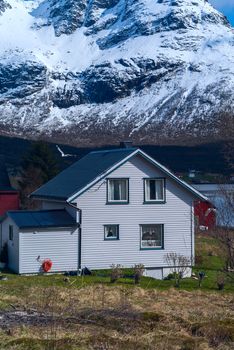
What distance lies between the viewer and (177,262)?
1292 inches

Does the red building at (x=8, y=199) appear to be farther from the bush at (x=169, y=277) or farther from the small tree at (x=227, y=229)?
the small tree at (x=227, y=229)

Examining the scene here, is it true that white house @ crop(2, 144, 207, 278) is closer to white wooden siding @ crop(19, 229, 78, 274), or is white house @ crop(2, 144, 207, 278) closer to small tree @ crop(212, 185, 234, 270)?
white wooden siding @ crop(19, 229, 78, 274)

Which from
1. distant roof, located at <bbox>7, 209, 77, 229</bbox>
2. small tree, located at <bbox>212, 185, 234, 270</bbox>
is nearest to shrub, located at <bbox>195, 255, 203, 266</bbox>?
distant roof, located at <bbox>7, 209, 77, 229</bbox>

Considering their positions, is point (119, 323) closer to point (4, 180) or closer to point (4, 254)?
point (4, 254)

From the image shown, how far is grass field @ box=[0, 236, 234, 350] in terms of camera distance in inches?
484

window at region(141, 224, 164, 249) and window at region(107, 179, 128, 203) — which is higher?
window at region(107, 179, 128, 203)

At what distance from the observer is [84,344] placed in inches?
472

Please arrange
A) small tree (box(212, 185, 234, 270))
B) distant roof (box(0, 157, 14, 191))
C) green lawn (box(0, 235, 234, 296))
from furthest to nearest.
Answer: distant roof (box(0, 157, 14, 191)), green lawn (box(0, 235, 234, 296)), small tree (box(212, 185, 234, 270))

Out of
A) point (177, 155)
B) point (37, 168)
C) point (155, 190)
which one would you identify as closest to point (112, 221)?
point (155, 190)

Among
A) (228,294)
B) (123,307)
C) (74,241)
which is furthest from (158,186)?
(123,307)

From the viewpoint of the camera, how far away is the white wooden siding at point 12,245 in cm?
3116

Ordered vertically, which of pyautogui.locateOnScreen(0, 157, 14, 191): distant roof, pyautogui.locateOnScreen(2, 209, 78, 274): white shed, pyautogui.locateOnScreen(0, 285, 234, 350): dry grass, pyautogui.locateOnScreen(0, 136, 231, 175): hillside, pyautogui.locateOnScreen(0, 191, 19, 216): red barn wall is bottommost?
pyautogui.locateOnScreen(0, 285, 234, 350): dry grass

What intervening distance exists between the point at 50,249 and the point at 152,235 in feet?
16.2

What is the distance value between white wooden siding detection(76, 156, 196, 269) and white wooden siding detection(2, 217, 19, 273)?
2.82m
